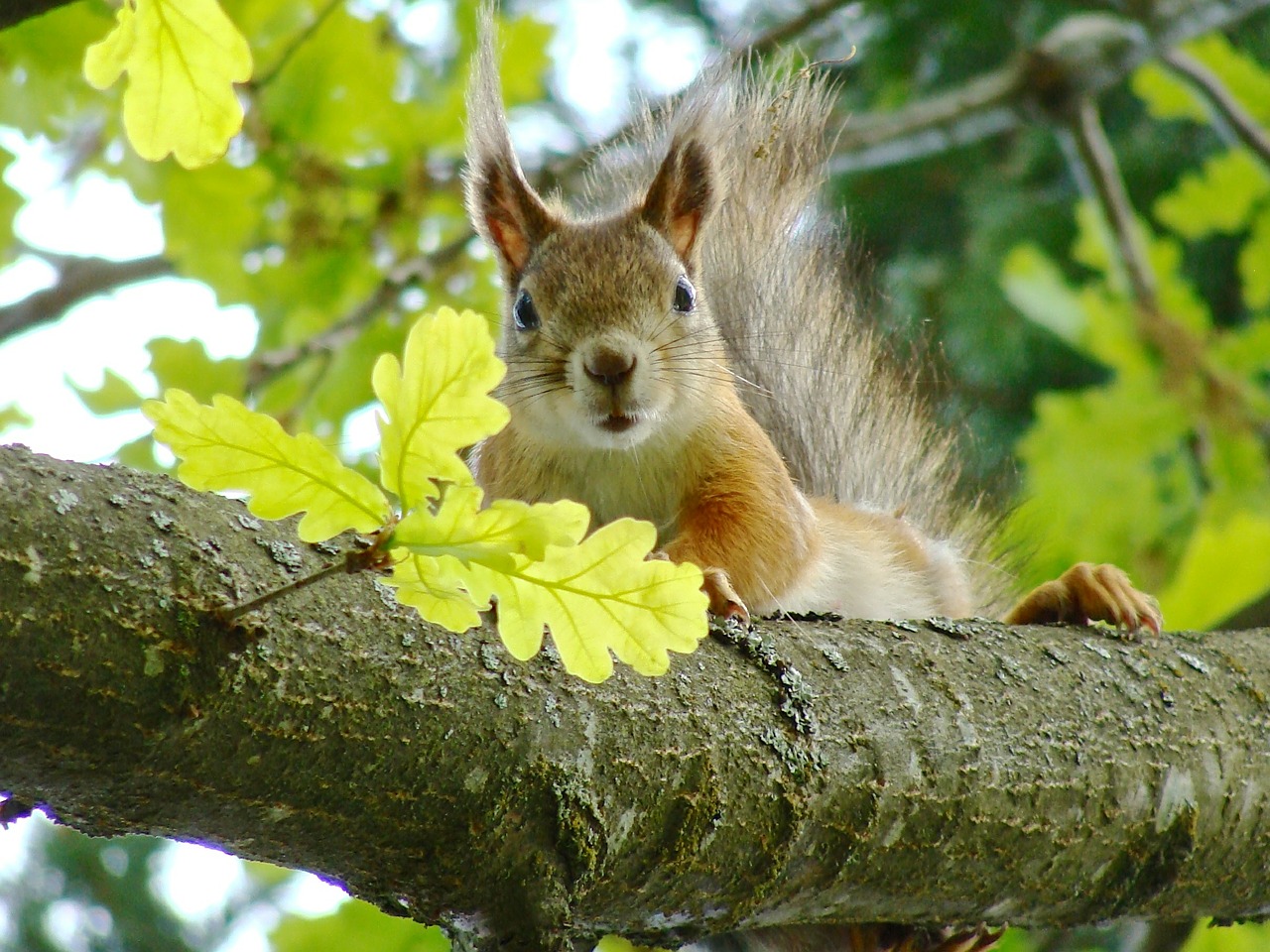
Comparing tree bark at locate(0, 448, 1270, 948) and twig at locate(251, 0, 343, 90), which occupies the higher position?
twig at locate(251, 0, 343, 90)

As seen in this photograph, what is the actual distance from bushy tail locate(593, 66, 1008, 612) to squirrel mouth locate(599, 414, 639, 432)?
0.60m

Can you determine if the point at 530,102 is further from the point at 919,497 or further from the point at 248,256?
the point at 919,497

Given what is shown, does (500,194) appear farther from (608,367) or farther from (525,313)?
(608,367)

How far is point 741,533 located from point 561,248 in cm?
58

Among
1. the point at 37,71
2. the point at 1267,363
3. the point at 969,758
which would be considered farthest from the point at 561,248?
the point at 1267,363

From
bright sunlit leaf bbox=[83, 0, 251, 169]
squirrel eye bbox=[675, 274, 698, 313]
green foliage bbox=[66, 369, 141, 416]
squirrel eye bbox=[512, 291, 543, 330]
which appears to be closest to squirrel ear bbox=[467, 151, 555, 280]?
squirrel eye bbox=[512, 291, 543, 330]

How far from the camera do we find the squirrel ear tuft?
2309 mm

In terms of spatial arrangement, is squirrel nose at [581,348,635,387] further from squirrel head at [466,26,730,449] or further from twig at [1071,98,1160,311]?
twig at [1071,98,1160,311]

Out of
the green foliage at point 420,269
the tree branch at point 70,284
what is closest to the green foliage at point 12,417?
the green foliage at point 420,269

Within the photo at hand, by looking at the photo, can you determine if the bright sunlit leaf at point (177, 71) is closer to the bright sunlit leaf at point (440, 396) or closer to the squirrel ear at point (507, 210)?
the bright sunlit leaf at point (440, 396)

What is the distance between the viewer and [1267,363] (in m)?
3.59

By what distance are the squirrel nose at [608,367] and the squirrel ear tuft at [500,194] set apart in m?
0.48

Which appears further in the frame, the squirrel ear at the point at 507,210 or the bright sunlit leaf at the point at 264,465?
the squirrel ear at the point at 507,210

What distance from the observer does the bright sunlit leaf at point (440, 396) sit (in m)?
0.88
